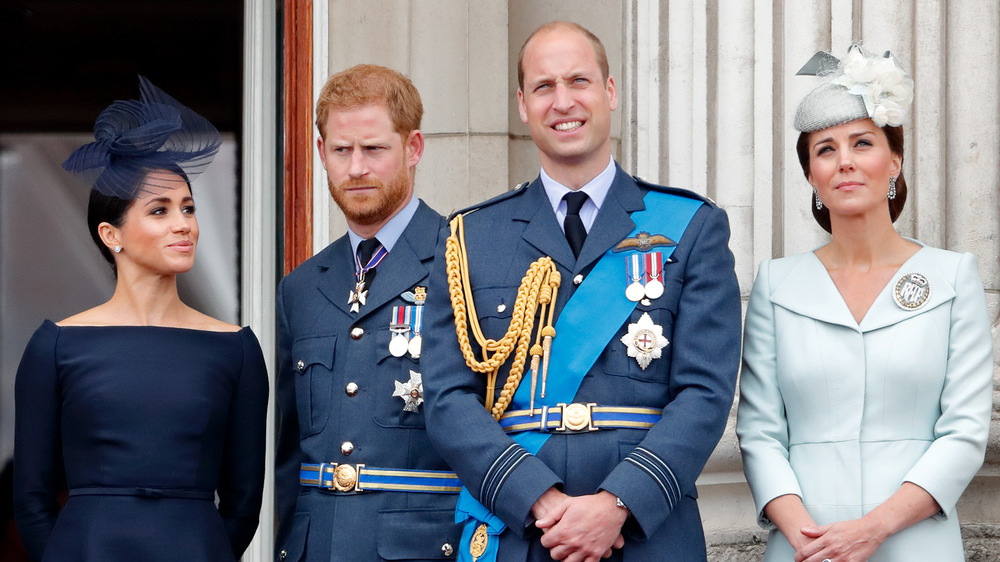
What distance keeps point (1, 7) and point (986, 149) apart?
492 centimetres

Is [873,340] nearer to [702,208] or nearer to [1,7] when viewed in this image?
[702,208]

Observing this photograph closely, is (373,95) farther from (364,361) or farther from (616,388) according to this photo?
(616,388)

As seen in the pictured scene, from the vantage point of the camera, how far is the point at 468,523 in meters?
2.95

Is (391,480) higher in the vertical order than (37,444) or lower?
lower

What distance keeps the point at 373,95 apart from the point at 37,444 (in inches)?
47.4

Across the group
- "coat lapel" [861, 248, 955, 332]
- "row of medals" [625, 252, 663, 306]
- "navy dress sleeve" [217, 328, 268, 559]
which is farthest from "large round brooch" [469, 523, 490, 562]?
"coat lapel" [861, 248, 955, 332]

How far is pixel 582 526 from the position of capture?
2.68m

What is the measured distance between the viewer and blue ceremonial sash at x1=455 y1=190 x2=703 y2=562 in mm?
2887

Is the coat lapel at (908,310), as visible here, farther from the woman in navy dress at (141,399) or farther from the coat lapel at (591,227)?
the woman in navy dress at (141,399)

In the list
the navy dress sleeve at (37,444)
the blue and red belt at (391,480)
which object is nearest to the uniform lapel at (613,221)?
the blue and red belt at (391,480)

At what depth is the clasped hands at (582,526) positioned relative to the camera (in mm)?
2684

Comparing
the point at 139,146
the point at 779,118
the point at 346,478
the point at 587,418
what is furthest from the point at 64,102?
the point at 587,418

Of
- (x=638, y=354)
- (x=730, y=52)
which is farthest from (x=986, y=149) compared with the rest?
(x=638, y=354)

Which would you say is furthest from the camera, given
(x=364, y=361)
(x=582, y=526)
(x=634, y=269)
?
(x=364, y=361)
